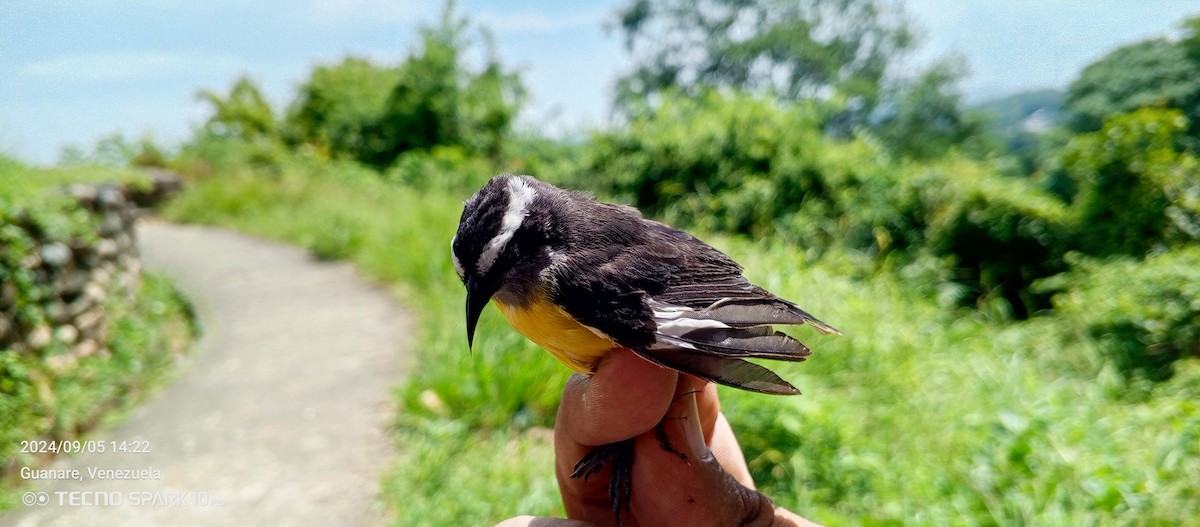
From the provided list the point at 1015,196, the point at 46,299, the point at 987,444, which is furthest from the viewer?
the point at 1015,196

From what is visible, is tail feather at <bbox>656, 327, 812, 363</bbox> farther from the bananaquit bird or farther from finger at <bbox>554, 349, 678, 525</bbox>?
finger at <bbox>554, 349, 678, 525</bbox>

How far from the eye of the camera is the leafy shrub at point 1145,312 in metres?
5.24

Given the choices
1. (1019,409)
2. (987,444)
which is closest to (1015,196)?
(1019,409)

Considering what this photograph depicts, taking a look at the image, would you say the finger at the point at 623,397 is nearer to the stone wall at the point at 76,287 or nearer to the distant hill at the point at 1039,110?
Answer: the stone wall at the point at 76,287

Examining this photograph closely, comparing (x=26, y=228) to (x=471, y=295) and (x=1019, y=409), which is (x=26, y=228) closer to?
(x=471, y=295)

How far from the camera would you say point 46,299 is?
476 cm

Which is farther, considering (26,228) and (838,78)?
(838,78)

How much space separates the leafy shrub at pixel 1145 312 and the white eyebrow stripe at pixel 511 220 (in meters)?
5.98

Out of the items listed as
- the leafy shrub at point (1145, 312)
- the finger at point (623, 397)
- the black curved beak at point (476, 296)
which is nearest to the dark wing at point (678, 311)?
the finger at point (623, 397)

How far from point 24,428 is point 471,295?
13.1 ft

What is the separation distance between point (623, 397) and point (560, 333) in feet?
0.88

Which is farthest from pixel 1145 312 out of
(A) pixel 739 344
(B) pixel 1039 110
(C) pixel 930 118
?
(C) pixel 930 118

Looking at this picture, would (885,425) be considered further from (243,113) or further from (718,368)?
(243,113)

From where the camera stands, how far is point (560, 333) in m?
1.88
